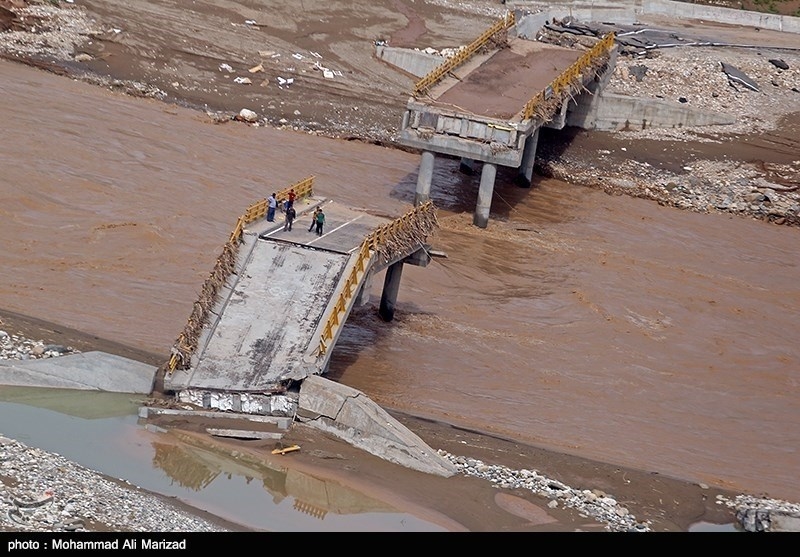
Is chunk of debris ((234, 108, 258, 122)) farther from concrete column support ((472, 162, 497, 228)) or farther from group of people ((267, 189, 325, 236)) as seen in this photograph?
group of people ((267, 189, 325, 236))

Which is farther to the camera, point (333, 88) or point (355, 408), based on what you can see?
point (333, 88)

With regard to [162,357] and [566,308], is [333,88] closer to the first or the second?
[566,308]

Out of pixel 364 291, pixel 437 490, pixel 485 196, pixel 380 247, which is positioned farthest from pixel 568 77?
pixel 437 490

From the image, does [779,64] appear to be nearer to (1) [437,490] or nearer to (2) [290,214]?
(2) [290,214]

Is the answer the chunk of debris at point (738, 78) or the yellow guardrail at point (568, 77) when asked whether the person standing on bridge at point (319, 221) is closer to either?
the yellow guardrail at point (568, 77)

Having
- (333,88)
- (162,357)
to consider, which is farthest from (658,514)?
(333,88)
